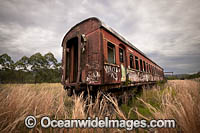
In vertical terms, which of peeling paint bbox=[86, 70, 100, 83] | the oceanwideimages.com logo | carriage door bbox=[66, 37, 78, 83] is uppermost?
carriage door bbox=[66, 37, 78, 83]

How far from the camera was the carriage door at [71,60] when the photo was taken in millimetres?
4826

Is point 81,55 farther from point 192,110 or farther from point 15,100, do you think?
point 192,110

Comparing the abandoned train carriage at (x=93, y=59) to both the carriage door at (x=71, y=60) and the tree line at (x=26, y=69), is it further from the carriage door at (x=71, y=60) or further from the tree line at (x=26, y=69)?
the tree line at (x=26, y=69)

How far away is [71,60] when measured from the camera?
5020 millimetres

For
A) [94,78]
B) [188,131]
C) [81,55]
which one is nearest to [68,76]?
[81,55]

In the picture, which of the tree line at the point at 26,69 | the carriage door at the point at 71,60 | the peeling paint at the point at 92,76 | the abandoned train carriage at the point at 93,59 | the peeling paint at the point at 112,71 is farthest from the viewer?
the tree line at the point at 26,69

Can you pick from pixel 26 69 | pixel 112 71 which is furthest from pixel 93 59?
pixel 26 69

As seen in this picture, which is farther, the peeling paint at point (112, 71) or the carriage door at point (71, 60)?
the carriage door at point (71, 60)

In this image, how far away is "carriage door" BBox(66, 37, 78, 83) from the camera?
483cm

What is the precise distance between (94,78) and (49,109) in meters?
1.76

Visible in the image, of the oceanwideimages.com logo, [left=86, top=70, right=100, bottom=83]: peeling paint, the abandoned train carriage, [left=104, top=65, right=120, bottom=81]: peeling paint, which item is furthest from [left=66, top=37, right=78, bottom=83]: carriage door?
the oceanwideimages.com logo

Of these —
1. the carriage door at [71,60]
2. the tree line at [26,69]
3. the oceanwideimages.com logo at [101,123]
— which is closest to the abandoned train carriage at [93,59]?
the carriage door at [71,60]

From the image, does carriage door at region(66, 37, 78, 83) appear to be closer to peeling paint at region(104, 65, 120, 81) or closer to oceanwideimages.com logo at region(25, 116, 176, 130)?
peeling paint at region(104, 65, 120, 81)

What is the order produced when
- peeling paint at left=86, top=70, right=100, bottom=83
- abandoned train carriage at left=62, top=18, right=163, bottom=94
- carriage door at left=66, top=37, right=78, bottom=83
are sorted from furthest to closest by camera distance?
carriage door at left=66, top=37, right=78, bottom=83 < abandoned train carriage at left=62, top=18, right=163, bottom=94 < peeling paint at left=86, top=70, right=100, bottom=83
